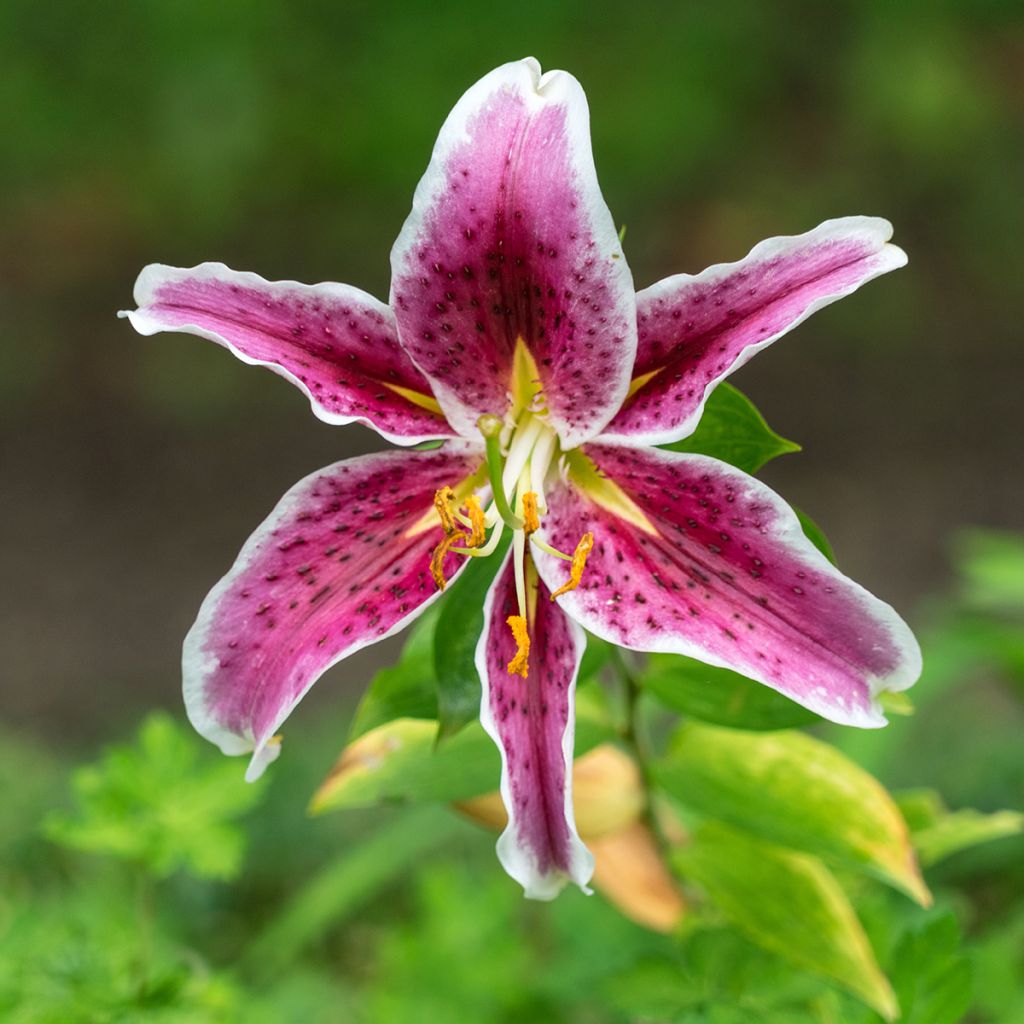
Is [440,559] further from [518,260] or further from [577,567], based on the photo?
[518,260]

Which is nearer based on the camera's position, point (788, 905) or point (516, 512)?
point (516, 512)

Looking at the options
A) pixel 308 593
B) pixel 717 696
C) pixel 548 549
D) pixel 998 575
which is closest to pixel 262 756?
pixel 308 593

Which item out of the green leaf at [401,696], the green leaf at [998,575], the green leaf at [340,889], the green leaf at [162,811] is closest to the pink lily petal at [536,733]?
the green leaf at [401,696]

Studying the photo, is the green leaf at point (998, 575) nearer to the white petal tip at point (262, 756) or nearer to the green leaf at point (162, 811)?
the green leaf at point (162, 811)

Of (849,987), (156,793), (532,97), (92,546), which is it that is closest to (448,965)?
(156,793)

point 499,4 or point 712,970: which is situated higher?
point 499,4

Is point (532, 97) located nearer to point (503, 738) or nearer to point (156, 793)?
point (503, 738)
